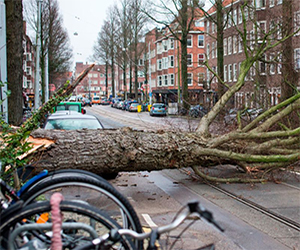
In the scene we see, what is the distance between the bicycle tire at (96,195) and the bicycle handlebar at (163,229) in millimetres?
235

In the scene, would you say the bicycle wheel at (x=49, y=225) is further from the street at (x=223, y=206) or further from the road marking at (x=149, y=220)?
the road marking at (x=149, y=220)

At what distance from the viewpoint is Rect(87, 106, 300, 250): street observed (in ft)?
18.3

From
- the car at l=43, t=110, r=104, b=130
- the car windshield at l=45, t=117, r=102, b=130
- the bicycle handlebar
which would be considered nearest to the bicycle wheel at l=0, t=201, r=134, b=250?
the bicycle handlebar

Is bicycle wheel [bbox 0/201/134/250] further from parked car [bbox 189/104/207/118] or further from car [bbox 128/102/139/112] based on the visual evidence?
car [bbox 128/102/139/112]

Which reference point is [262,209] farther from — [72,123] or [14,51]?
[14,51]

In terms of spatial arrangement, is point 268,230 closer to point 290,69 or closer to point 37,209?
point 37,209

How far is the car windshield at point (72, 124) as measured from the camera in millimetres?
11462

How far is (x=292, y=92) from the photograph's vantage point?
1596 cm

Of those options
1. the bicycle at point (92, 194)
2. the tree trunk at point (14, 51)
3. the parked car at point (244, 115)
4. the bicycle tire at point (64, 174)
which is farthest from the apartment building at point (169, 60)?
the bicycle at point (92, 194)

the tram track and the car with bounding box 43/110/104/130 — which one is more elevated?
the car with bounding box 43/110/104/130

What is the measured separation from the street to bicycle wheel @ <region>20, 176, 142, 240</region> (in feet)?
7.81

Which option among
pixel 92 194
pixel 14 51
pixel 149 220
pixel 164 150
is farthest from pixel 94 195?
pixel 14 51

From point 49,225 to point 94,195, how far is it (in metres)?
0.39

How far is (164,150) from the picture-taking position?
8562 mm
